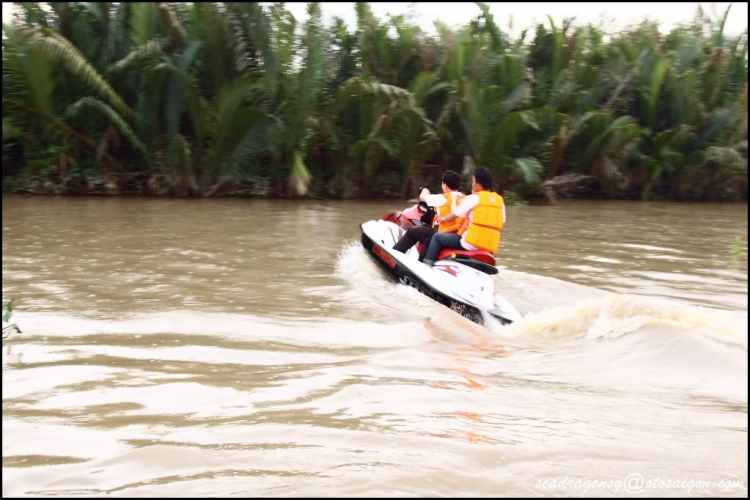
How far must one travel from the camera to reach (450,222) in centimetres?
791

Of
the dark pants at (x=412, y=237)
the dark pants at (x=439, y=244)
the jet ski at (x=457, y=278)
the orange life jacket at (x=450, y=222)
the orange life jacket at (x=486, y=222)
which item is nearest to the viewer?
the jet ski at (x=457, y=278)

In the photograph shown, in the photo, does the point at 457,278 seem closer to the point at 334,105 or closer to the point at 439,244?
the point at 439,244

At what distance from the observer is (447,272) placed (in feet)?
23.7

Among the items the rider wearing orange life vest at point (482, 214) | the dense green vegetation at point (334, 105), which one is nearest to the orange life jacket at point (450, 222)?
the rider wearing orange life vest at point (482, 214)

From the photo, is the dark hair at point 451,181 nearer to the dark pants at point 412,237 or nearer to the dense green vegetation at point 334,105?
the dark pants at point 412,237

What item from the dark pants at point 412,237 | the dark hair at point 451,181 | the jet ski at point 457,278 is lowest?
the jet ski at point 457,278

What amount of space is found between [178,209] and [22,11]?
5707 mm

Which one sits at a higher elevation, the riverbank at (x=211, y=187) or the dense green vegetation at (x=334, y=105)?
the dense green vegetation at (x=334, y=105)

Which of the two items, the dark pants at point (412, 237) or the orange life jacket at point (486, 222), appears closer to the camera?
the orange life jacket at point (486, 222)

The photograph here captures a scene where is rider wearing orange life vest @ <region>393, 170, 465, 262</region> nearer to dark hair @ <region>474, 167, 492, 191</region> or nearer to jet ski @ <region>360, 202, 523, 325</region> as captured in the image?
jet ski @ <region>360, 202, 523, 325</region>

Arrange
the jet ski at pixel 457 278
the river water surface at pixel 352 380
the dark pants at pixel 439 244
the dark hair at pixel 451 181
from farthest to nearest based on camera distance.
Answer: the dark hair at pixel 451 181
the dark pants at pixel 439 244
the jet ski at pixel 457 278
the river water surface at pixel 352 380

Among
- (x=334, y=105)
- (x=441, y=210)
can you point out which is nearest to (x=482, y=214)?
(x=441, y=210)

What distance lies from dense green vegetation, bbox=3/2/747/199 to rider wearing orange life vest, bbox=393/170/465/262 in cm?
779

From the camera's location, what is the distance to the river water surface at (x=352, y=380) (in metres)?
3.16
